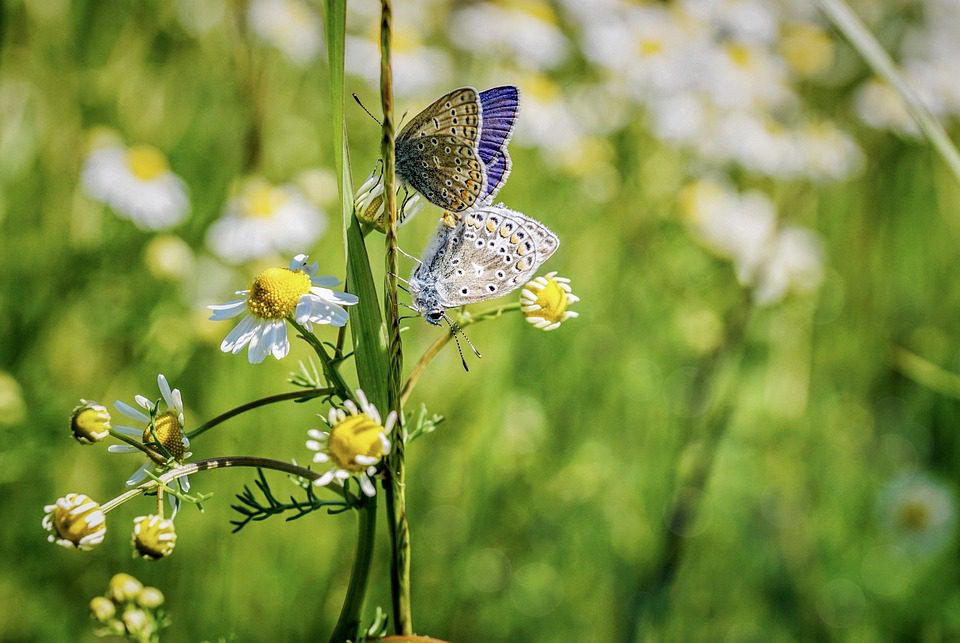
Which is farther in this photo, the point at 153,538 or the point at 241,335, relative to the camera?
the point at 241,335

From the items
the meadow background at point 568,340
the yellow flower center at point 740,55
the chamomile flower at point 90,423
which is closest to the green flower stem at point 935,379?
the meadow background at point 568,340

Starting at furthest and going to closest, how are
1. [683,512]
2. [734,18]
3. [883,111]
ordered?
[883,111], [734,18], [683,512]

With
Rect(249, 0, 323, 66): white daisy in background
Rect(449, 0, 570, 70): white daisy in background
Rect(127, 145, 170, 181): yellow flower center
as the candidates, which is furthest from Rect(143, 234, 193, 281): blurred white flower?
Rect(449, 0, 570, 70): white daisy in background

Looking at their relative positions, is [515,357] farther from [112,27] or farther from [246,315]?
[112,27]

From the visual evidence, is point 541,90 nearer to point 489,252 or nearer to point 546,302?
point 489,252

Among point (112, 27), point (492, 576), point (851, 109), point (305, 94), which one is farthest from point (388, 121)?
point (851, 109)

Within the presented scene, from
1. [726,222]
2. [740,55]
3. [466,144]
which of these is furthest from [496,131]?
[740,55]

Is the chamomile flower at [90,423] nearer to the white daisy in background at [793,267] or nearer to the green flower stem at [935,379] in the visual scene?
the green flower stem at [935,379]
